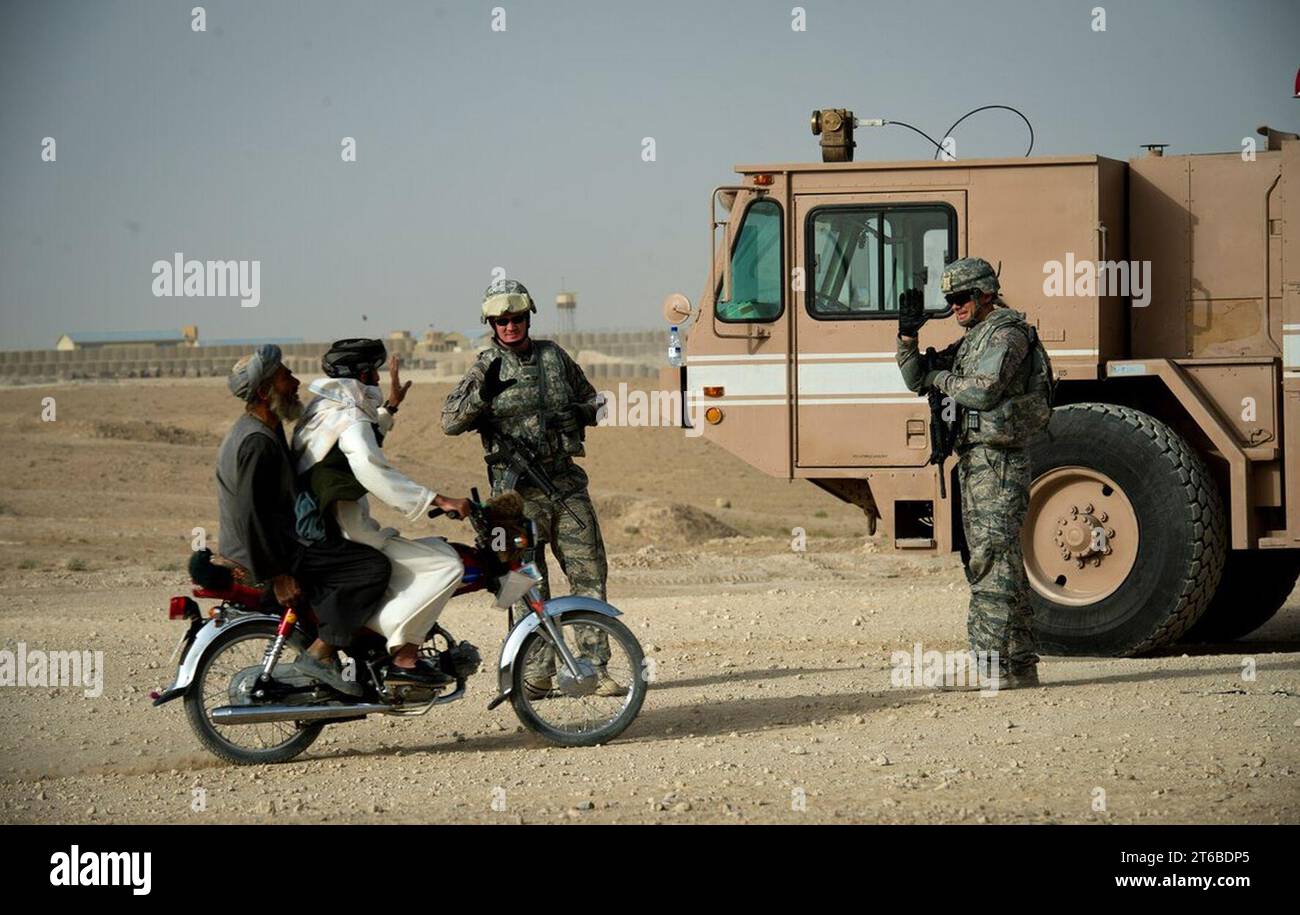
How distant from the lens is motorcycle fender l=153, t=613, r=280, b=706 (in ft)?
23.3

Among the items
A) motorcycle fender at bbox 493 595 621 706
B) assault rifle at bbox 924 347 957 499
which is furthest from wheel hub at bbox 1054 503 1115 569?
motorcycle fender at bbox 493 595 621 706

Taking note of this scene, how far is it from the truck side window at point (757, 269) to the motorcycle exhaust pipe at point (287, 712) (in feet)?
13.1

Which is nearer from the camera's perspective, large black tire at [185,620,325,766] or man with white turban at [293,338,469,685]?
man with white turban at [293,338,469,685]

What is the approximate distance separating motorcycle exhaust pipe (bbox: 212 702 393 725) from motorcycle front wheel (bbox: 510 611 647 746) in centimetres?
65

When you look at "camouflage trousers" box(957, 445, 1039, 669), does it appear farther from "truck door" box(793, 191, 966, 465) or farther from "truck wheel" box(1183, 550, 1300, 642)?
"truck wheel" box(1183, 550, 1300, 642)

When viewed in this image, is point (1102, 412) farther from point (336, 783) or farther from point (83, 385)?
point (83, 385)

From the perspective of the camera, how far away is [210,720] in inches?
284

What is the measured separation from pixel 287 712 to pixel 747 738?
6.79ft

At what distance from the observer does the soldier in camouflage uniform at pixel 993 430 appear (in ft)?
27.6

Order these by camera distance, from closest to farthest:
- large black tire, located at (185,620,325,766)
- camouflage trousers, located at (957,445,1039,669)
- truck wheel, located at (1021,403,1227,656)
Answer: large black tire, located at (185,620,325,766), camouflage trousers, located at (957,445,1039,669), truck wheel, located at (1021,403,1227,656)

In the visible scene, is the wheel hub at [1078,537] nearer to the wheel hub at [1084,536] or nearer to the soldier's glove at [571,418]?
the wheel hub at [1084,536]

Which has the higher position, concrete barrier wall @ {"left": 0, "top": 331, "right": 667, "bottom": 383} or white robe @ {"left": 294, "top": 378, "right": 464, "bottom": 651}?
concrete barrier wall @ {"left": 0, "top": 331, "right": 667, "bottom": 383}

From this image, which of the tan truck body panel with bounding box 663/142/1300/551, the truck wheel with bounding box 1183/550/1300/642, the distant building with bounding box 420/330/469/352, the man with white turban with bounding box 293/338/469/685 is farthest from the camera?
the distant building with bounding box 420/330/469/352

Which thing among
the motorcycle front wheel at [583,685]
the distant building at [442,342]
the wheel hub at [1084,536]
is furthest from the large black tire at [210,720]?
the distant building at [442,342]
